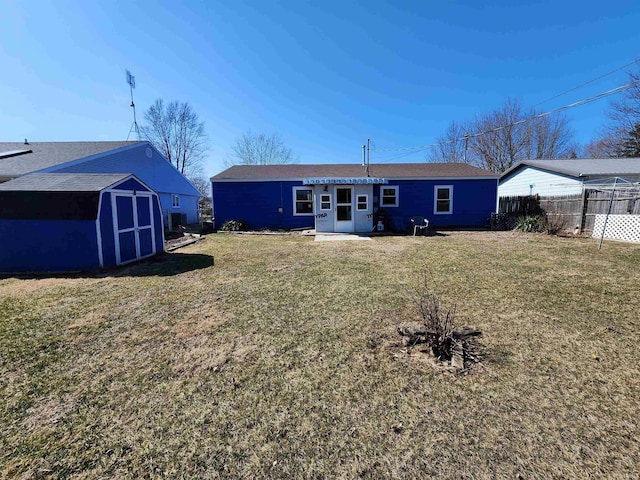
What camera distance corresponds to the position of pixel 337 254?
8.29 m

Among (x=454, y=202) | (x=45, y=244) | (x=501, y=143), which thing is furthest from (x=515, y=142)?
(x=45, y=244)

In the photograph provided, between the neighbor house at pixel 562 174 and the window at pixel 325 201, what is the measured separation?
11.0 metres

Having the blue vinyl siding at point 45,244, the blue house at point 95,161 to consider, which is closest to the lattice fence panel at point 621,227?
the blue vinyl siding at point 45,244

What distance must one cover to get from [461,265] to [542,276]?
5.00 ft

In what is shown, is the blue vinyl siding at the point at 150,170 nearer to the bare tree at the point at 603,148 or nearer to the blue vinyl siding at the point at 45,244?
the blue vinyl siding at the point at 45,244

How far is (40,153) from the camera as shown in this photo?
1359 cm

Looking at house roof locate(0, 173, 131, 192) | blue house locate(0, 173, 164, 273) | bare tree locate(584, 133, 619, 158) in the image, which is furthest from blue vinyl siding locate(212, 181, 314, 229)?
bare tree locate(584, 133, 619, 158)

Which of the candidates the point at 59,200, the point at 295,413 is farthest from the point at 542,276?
the point at 59,200

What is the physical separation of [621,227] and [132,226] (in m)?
15.8

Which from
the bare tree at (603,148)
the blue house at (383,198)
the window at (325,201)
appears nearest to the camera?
the window at (325,201)

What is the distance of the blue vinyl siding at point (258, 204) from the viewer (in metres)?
14.5

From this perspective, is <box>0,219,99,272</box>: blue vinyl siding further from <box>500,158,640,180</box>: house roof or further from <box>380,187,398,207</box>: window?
<box>500,158,640,180</box>: house roof

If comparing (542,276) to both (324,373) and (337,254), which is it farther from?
(324,373)

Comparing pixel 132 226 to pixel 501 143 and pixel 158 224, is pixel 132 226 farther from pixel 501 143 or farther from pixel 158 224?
pixel 501 143
